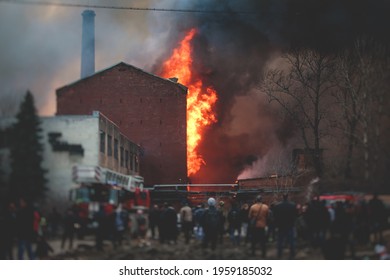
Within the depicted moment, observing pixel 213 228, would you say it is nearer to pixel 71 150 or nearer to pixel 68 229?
pixel 68 229

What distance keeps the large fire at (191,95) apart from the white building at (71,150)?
538 centimetres

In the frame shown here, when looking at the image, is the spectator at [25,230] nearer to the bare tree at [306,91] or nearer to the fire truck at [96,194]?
the fire truck at [96,194]

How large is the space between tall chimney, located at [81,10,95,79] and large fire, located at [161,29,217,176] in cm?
357

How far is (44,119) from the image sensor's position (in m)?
18.6

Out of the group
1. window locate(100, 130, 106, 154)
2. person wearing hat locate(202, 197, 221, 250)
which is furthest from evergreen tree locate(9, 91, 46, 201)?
person wearing hat locate(202, 197, 221, 250)

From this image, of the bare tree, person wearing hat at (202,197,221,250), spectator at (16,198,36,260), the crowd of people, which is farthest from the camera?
the bare tree

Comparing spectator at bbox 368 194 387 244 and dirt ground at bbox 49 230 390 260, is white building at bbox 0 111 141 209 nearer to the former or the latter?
dirt ground at bbox 49 230 390 260

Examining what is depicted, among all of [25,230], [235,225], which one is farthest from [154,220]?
[25,230]

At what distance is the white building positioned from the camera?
18.2m

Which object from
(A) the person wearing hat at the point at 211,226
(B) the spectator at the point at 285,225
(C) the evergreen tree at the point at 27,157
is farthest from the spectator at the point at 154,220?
(B) the spectator at the point at 285,225

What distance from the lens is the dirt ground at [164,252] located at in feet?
57.9

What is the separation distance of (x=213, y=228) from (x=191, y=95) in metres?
7.37

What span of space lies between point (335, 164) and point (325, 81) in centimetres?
460

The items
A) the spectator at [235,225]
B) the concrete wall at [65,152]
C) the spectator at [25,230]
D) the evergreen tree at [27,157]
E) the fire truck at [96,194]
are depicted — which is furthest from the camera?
the spectator at [235,225]
